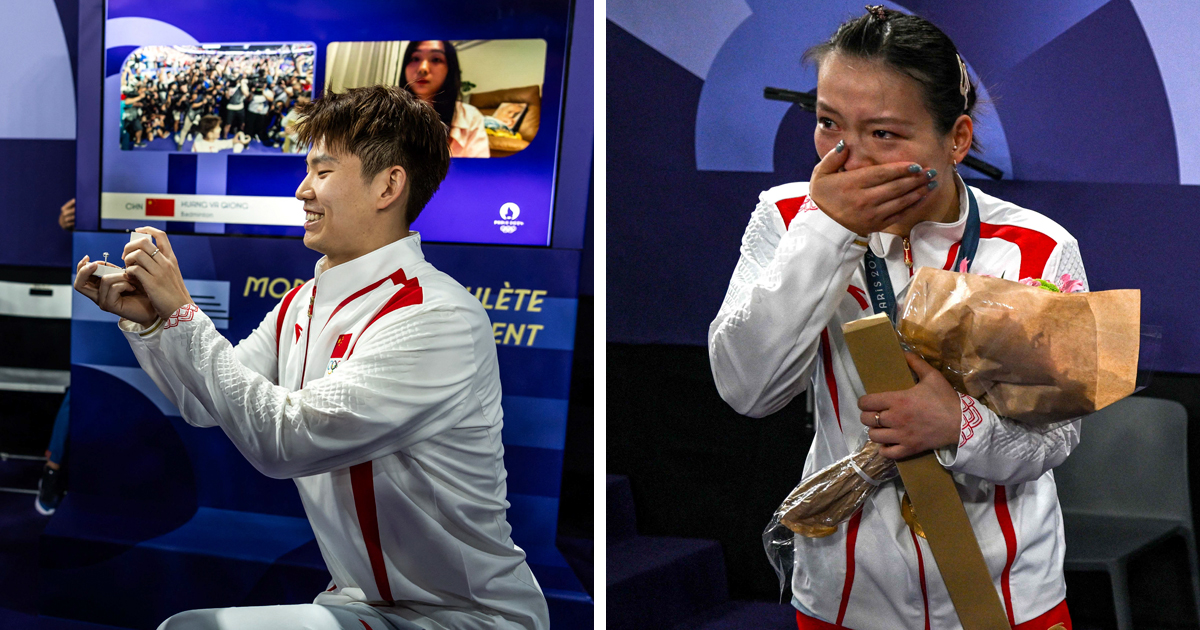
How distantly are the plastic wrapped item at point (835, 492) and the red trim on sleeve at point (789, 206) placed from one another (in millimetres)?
380

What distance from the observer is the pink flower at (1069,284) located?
4.03 feet

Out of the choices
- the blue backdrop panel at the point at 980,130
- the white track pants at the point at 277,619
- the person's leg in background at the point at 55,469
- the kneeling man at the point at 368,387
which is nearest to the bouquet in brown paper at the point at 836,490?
the kneeling man at the point at 368,387

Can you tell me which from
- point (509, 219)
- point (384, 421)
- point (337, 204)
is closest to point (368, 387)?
point (384, 421)

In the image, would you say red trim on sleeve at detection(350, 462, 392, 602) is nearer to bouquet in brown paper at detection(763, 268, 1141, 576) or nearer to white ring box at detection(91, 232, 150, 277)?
white ring box at detection(91, 232, 150, 277)

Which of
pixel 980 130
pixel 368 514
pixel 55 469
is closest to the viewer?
pixel 368 514

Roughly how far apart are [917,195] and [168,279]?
125 cm

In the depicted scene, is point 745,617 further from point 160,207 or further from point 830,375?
point 160,207

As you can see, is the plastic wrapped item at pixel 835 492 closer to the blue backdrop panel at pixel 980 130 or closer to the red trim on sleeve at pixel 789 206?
the red trim on sleeve at pixel 789 206

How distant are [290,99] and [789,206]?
230 centimetres

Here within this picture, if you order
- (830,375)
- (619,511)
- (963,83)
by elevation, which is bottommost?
(619,511)

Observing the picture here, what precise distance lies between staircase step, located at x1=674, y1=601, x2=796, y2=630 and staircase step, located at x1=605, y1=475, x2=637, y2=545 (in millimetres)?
399

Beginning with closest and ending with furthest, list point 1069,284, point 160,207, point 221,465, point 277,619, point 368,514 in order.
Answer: point 1069,284 < point 277,619 < point 368,514 < point 160,207 < point 221,465

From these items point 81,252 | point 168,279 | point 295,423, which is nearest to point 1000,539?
point 295,423

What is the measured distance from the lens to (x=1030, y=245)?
1.31 metres
